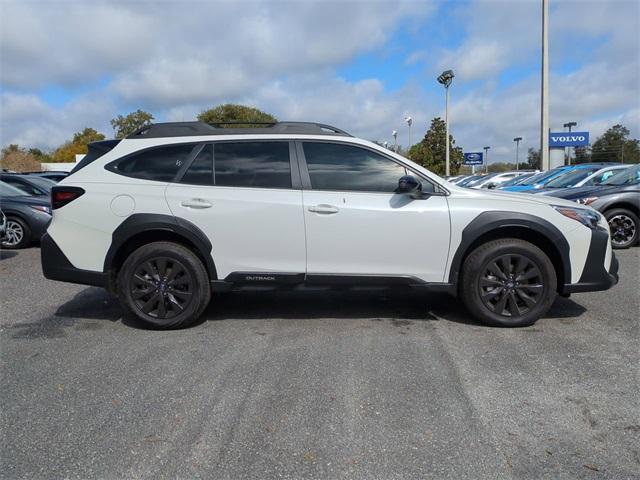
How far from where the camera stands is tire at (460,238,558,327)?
4727 mm

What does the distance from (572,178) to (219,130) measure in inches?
372


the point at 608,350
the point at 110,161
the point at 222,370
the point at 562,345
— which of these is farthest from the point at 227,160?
the point at 608,350

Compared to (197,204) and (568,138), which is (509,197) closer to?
(197,204)

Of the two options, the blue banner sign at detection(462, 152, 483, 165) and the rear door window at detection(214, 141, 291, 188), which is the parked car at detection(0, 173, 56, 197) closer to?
the rear door window at detection(214, 141, 291, 188)

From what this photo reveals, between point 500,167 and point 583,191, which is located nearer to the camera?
point 583,191

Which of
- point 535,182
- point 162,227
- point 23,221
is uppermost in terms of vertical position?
point 535,182

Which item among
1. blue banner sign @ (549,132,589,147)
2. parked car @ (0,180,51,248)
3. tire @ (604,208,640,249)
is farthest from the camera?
blue banner sign @ (549,132,589,147)

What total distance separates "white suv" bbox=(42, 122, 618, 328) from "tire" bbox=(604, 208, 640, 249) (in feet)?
17.2

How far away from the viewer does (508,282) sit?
15.6 ft

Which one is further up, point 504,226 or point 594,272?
point 504,226

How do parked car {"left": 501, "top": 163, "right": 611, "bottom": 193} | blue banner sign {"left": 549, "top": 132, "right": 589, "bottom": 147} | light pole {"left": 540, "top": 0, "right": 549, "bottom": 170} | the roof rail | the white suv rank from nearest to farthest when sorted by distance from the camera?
the white suv, the roof rail, parked car {"left": 501, "top": 163, "right": 611, "bottom": 193}, light pole {"left": 540, "top": 0, "right": 549, "bottom": 170}, blue banner sign {"left": 549, "top": 132, "right": 589, "bottom": 147}

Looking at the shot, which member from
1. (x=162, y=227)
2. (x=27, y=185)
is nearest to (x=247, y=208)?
(x=162, y=227)

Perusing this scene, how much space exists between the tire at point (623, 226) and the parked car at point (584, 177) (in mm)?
1628

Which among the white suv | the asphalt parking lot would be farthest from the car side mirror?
the asphalt parking lot
